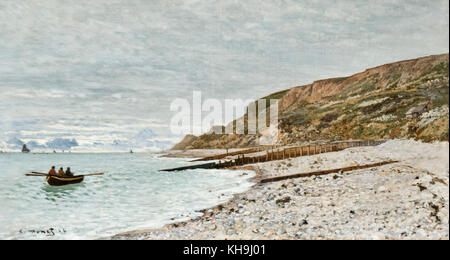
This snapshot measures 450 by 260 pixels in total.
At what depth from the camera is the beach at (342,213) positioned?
27.5ft

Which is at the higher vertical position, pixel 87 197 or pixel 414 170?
pixel 414 170

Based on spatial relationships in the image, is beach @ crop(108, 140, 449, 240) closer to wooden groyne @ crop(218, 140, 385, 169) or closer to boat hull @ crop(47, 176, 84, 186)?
boat hull @ crop(47, 176, 84, 186)

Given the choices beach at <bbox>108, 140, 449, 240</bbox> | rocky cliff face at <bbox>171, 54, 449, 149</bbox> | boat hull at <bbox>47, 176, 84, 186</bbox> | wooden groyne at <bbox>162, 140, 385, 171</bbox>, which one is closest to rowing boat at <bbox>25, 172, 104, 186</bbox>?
boat hull at <bbox>47, 176, 84, 186</bbox>

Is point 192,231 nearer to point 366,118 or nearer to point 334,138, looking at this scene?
point 334,138

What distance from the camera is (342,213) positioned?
1019cm

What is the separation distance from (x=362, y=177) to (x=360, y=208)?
21.6ft

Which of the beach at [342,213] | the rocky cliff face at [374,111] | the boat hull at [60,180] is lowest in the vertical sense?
the boat hull at [60,180]

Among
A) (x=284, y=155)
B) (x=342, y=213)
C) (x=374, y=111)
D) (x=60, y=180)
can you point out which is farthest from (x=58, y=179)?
(x=374, y=111)

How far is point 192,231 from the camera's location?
33.3ft

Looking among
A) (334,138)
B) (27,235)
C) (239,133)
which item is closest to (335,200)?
(27,235)

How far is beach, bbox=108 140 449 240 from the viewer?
27.5ft
